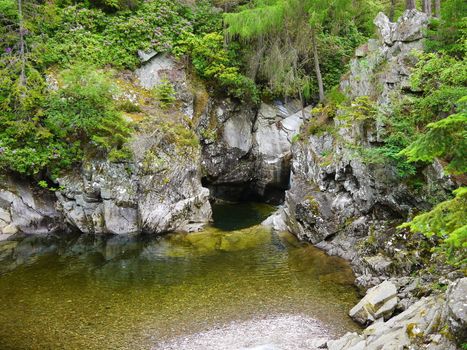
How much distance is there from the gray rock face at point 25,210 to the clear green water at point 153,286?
4.14 ft

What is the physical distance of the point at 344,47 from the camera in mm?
27484

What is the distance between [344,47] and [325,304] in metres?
20.3

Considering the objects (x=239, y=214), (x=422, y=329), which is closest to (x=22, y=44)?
(x=239, y=214)

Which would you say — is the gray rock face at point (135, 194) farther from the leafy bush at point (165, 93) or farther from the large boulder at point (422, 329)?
the large boulder at point (422, 329)

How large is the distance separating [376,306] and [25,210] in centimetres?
1842

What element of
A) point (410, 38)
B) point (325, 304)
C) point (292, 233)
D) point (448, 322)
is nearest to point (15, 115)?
point (292, 233)

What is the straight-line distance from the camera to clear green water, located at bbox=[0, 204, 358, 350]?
1148 centimetres

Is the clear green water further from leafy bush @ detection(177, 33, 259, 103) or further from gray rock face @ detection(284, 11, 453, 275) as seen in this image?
leafy bush @ detection(177, 33, 259, 103)

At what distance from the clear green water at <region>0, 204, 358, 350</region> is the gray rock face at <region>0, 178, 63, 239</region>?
4.14 feet

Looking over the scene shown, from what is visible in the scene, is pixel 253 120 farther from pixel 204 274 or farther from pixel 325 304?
pixel 325 304

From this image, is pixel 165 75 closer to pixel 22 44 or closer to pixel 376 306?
pixel 22 44

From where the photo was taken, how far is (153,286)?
575 inches

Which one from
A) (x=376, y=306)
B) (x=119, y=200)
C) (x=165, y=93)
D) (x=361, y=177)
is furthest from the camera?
(x=165, y=93)

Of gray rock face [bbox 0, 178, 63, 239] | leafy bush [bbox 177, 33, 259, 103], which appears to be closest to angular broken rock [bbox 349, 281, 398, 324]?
gray rock face [bbox 0, 178, 63, 239]
